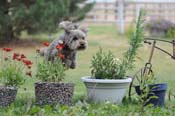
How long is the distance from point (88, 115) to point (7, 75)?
3.93ft

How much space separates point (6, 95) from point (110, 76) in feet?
4.35

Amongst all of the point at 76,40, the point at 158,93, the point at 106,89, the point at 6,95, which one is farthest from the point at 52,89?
the point at 76,40

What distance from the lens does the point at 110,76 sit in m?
6.79

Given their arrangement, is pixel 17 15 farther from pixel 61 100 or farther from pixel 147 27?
pixel 61 100

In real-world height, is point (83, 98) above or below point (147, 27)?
below

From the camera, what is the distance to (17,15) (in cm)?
1541

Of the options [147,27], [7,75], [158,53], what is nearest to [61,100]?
[7,75]

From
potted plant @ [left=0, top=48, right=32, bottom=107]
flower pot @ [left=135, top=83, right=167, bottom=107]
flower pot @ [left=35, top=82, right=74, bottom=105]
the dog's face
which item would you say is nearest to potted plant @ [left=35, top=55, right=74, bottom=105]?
flower pot @ [left=35, top=82, right=74, bottom=105]

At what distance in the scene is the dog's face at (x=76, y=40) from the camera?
7637 mm

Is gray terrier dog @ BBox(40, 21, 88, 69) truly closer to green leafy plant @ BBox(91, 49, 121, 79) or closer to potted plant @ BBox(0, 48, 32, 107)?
green leafy plant @ BBox(91, 49, 121, 79)

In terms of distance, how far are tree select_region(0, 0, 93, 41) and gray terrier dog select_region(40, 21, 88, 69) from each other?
24.7 feet

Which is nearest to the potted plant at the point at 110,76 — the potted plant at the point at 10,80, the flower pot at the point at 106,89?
the flower pot at the point at 106,89

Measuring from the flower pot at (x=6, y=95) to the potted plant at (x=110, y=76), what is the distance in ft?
3.10

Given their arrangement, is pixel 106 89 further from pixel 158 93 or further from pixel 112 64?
pixel 158 93
